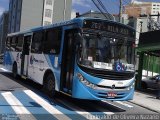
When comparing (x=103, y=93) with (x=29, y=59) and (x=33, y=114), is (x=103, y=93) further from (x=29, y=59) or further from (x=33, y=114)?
(x=29, y=59)

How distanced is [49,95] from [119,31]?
3.90m

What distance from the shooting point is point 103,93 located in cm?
1298

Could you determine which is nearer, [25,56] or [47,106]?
[47,106]

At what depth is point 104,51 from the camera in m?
13.2

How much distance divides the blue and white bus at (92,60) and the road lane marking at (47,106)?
0.63m

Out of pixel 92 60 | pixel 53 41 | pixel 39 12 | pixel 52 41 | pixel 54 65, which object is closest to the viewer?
pixel 92 60

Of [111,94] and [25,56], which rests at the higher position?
[25,56]

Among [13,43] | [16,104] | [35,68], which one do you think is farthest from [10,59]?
[16,104]

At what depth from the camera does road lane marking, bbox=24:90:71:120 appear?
11.6 metres

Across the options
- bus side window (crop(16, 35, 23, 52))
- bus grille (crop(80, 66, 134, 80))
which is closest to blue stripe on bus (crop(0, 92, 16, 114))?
bus grille (crop(80, 66, 134, 80))

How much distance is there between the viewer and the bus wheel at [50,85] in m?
15.1

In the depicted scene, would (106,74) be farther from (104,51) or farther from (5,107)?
(5,107)

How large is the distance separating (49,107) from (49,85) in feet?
8.24

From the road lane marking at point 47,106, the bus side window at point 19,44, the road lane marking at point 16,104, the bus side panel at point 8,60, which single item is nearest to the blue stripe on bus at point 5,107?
the road lane marking at point 16,104
